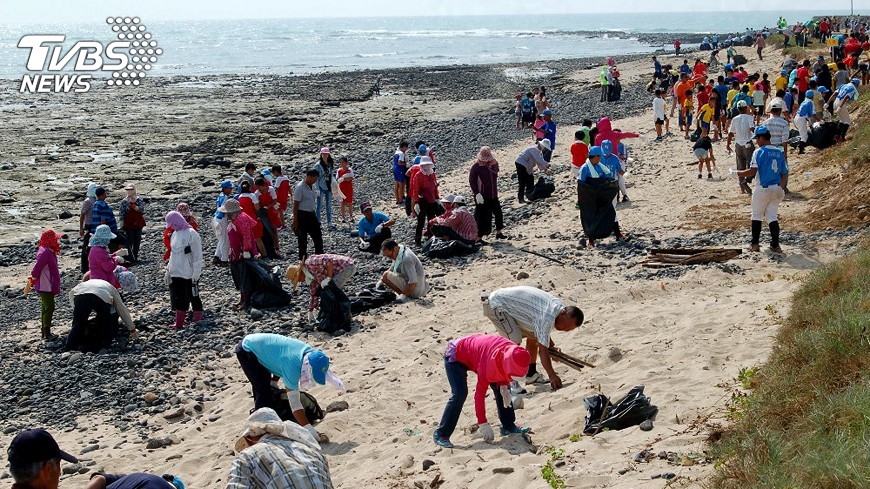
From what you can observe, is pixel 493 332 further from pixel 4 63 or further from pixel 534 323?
pixel 4 63

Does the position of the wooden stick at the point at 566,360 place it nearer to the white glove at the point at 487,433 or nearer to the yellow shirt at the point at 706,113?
the white glove at the point at 487,433

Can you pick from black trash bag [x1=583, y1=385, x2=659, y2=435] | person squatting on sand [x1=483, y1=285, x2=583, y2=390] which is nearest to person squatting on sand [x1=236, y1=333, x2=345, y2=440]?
person squatting on sand [x1=483, y1=285, x2=583, y2=390]

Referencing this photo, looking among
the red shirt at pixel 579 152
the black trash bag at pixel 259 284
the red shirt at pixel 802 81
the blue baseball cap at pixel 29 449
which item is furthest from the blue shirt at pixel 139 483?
the red shirt at pixel 802 81

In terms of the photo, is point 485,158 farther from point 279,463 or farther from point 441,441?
point 279,463

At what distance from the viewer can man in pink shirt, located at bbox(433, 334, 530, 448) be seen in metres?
7.27

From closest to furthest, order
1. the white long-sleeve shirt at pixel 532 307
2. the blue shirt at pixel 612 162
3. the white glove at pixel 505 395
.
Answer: the white glove at pixel 505 395
the white long-sleeve shirt at pixel 532 307
the blue shirt at pixel 612 162

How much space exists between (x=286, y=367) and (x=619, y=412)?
2.81 metres

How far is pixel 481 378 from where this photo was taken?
7.37 meters

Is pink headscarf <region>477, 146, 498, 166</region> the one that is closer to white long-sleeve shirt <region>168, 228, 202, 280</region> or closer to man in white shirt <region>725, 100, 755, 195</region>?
man in white shirt <region>725, 100, 755, 195</region>

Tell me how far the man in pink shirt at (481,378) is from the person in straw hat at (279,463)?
2.18m

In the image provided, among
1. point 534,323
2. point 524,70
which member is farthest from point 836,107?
point 524,70

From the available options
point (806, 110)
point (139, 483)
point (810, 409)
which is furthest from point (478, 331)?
point (806, 110)

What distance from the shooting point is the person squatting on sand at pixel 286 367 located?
25.2 feet

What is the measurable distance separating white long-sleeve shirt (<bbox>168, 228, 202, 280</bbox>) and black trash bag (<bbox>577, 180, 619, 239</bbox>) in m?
5.91
